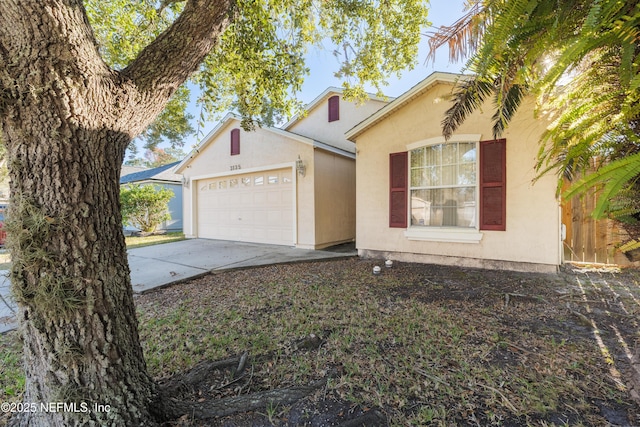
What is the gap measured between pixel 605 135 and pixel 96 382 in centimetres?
288

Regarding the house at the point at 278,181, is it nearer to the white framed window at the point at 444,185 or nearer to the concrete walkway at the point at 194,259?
the concrete walkway at the point at 194,259

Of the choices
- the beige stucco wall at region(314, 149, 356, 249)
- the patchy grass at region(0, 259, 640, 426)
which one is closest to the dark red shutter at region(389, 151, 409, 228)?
the patchy grass at region(0, 259, 640, 426)

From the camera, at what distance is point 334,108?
10.5 metres

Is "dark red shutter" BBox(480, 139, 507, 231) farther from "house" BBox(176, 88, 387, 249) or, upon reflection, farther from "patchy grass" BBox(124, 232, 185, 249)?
"patchy grass" BBox(124, 232, 185, 249)

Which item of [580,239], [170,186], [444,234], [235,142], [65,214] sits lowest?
[580,239]

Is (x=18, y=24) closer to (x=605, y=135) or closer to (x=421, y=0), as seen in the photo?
(x=605, y=135)

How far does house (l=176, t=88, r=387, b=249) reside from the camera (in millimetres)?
7953

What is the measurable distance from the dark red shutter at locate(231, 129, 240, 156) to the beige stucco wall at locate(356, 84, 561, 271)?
467cm

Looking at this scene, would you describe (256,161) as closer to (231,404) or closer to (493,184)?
(493,184)

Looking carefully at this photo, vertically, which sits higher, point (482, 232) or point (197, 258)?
point (482, 232)

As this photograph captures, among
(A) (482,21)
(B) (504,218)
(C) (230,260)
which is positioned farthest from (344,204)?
(A) (482,21)

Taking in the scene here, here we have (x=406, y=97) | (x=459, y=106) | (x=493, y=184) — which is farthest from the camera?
(x=406, y=97)

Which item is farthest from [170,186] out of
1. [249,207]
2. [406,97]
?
[406,97]

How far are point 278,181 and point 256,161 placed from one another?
1.10m
